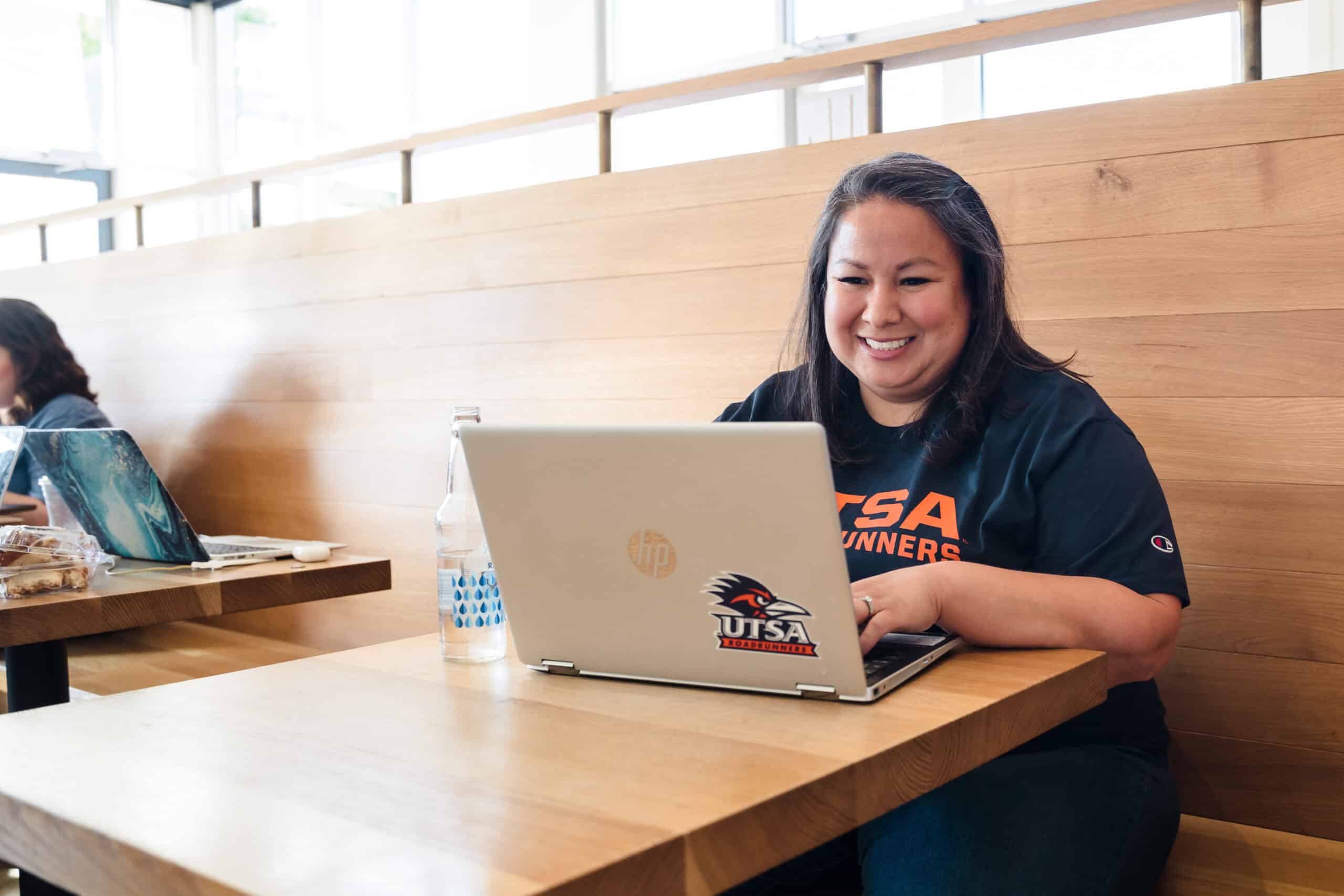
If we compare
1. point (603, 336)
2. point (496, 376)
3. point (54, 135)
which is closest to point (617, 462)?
point (603, 336)

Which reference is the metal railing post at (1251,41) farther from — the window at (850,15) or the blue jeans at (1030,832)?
the window at (850,15)

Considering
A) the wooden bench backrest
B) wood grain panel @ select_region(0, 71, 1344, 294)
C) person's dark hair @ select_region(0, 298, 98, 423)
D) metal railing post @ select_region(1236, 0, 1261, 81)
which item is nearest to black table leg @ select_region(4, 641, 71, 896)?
the wooden bench backrest

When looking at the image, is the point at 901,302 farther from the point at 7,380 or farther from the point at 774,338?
the point at 7,380

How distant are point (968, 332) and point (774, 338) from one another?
63 cm

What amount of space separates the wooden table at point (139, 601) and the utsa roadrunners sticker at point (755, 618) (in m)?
0.80

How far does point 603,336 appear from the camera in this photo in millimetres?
2148

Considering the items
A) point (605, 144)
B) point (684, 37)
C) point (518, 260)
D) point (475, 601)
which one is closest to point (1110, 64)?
point (684, 37)

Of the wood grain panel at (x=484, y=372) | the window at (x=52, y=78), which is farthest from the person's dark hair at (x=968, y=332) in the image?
the window at (x=52, y=78)

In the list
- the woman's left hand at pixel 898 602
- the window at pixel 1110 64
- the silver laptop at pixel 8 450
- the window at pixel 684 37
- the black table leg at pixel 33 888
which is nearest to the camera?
the woman's left hand at pixel 898 602

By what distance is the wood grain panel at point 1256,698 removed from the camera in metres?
1.38

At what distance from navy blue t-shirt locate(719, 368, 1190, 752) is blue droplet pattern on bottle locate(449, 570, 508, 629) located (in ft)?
1.15

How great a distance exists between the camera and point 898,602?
0.93 meters

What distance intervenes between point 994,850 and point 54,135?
20.0 ft

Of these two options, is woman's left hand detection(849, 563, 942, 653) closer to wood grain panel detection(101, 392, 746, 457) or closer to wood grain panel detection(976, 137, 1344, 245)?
wood grain panel detection(976, 137, 1344, 245)
